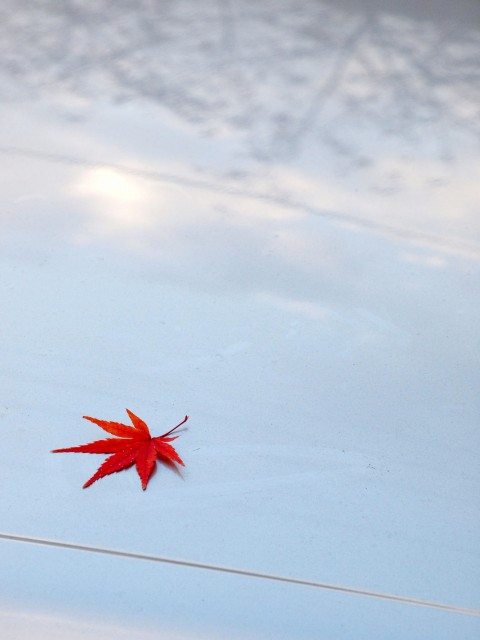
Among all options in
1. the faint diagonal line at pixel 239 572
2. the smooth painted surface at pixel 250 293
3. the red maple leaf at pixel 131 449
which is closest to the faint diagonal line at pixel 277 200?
the smooth painted surface at pixel 250 293

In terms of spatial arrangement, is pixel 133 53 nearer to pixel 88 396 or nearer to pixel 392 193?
pixel 392 193

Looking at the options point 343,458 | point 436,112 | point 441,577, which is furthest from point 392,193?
point 441,577

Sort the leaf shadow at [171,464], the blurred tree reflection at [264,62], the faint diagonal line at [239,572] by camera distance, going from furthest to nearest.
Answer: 1. the blurred tree reflection at [264,62]
2. the leaf shadow at [171,464]
3. the faint diagonal line at [239,572]

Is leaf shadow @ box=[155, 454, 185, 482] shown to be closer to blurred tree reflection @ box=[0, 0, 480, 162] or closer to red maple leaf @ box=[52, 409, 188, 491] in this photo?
red maple leaf @ box=[52, 409, 188, 491]

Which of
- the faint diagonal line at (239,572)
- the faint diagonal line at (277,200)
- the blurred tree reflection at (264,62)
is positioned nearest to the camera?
the faint diagonal line at (239,572)

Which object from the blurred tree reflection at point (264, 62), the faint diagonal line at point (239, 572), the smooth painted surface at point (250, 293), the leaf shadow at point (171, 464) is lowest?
the faint diagonal line at point (239, 572)

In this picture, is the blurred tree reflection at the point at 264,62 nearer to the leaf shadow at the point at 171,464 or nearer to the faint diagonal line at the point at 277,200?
the faint diagonal line at the point at 277,200

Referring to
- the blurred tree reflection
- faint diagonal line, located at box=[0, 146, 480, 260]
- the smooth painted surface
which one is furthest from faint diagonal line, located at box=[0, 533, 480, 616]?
the blurred tree reflection
